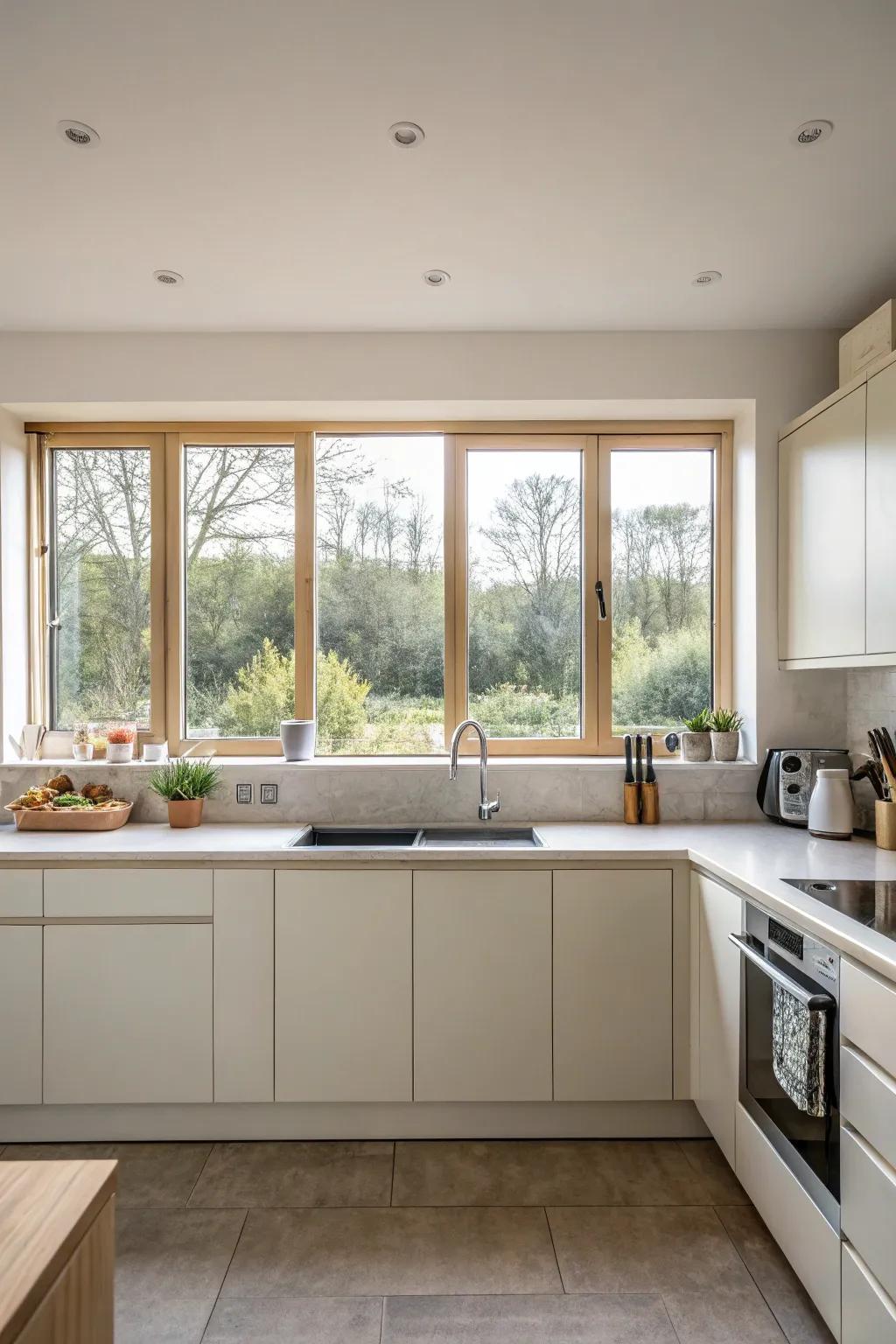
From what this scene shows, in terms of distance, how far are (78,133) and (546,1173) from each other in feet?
9.58

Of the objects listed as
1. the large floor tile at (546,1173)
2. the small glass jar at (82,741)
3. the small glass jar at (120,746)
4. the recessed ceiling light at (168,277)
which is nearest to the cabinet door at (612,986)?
the large floor tile at (546,1173)

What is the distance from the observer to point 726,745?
296 centimetres

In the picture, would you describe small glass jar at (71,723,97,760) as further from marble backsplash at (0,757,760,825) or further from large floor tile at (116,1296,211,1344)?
large floor tile at (116,1296,211,1344)

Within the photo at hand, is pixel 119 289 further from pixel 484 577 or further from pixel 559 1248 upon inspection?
pixel 559 1248

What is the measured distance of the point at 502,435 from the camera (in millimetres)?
3143

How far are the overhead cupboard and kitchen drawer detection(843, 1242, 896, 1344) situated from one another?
4.52 feet

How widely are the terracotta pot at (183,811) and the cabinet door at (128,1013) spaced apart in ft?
1.52

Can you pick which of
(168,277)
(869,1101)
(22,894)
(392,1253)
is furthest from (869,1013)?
(168,277)

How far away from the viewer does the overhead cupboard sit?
215 cm

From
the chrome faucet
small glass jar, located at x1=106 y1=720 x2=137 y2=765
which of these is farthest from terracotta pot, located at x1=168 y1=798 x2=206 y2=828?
the chrome faucet

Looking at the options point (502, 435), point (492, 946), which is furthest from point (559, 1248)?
point (502, 435)

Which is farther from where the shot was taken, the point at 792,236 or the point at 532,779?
the point at 532,779

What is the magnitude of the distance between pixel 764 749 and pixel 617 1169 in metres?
1.47

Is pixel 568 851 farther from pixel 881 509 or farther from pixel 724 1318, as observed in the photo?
pixel 881 509
